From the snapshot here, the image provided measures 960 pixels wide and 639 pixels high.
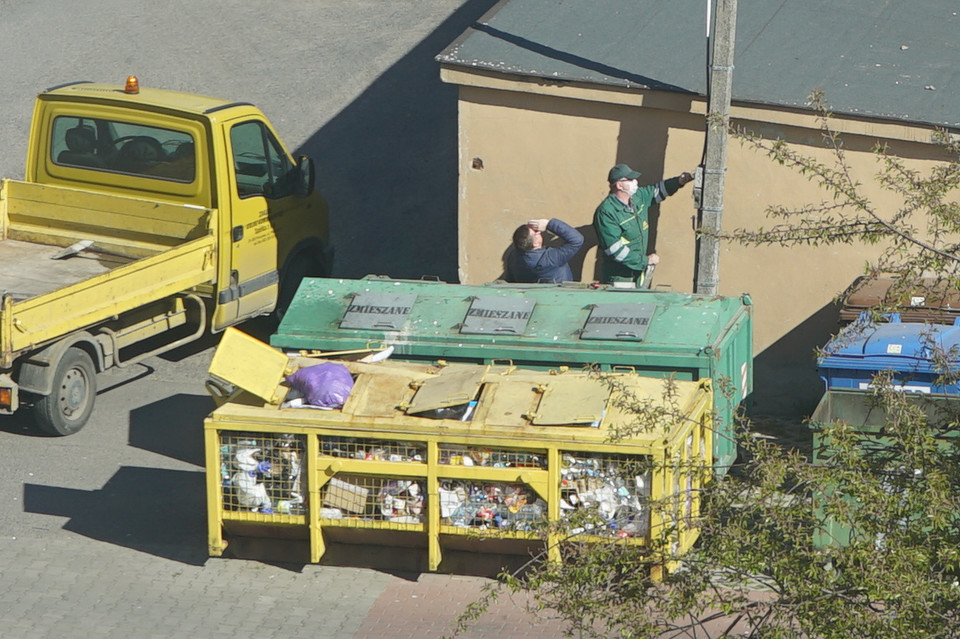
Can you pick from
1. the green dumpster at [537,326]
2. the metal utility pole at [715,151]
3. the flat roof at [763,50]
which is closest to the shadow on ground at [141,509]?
the green dumpster at [537,326]

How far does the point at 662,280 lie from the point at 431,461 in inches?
183

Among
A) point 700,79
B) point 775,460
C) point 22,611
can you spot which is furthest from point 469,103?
point 775,460

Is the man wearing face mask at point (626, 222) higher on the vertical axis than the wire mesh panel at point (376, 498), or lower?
higher

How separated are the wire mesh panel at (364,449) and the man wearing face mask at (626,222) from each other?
377 cm

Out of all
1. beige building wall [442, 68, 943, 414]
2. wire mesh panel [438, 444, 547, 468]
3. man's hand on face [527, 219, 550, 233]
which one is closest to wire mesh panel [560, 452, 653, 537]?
wire mesh panel [438, 444, 547, 468]

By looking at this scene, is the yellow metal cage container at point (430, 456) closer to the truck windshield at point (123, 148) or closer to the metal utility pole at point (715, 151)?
the metal utility pole at point (715, 151)

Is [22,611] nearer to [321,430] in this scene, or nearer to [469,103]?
[321,430]

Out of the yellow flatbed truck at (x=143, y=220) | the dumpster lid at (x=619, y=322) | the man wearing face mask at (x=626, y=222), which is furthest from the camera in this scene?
the man wearing face mask at (x=626, y=222)

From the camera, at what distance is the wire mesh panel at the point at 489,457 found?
731cm

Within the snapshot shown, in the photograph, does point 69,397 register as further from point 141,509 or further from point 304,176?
point 304,176

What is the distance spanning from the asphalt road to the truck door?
930 millimetres

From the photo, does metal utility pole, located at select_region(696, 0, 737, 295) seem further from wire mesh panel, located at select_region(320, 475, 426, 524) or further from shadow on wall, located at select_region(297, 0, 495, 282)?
shadow on wall, located at select_region(297, 0, 495, 282)

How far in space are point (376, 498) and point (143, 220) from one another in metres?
4.38

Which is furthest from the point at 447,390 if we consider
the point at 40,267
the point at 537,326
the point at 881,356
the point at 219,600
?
the point at 40,267
